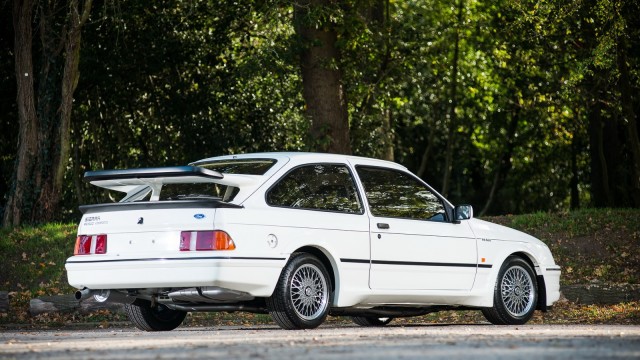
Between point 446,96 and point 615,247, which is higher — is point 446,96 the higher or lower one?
the higher one

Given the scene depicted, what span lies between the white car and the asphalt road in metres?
0.50

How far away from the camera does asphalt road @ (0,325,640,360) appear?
7410mm

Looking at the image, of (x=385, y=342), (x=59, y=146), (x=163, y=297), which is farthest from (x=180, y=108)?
(x=385, y=342)

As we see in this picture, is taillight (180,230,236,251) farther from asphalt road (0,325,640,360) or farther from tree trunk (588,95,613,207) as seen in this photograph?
tree trunk (588,95,613,207)

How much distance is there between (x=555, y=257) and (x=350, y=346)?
398 inches

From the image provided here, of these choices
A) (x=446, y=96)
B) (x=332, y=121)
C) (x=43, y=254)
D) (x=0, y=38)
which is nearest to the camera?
(x=43, y=254)

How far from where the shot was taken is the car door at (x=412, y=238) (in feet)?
36.1

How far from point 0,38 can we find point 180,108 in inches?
183

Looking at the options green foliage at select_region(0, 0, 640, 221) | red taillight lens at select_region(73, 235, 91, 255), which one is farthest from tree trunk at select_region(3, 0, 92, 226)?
red taillight lens at select_region(73, 235, 91, 255)

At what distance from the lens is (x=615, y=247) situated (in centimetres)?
1803

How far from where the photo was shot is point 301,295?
10312 mm

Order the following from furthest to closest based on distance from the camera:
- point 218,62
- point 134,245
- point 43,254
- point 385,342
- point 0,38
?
point 218,62, point 0,38, point 43,254, point 134,245, point 385,342

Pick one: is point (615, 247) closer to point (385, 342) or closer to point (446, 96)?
point (385, 342)

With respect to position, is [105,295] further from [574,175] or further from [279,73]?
[574,175]
